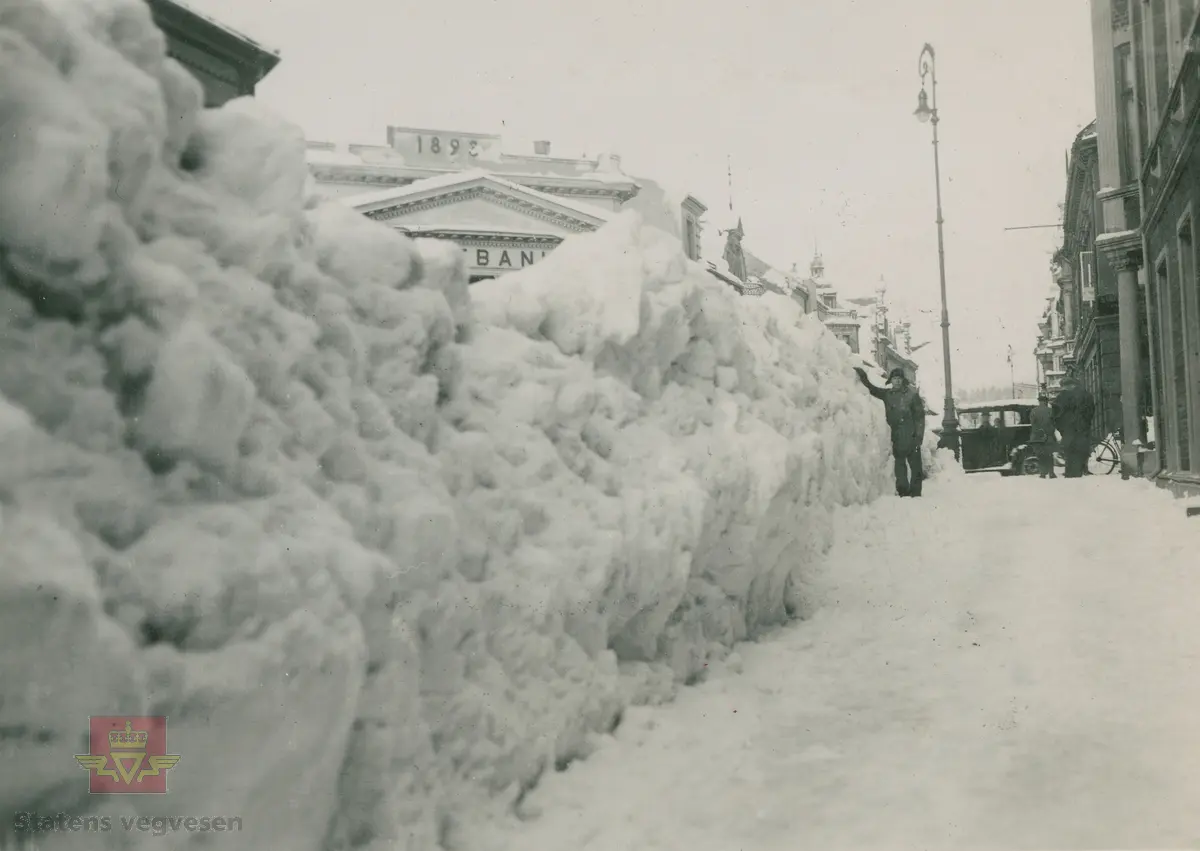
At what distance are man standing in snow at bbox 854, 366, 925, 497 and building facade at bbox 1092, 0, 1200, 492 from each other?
2711 millimetres

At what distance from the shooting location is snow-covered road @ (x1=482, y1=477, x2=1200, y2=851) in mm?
3102

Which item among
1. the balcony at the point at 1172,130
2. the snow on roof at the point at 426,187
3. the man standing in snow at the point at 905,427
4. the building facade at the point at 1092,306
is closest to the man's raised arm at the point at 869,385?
the man standing in snow at the point at 905,427

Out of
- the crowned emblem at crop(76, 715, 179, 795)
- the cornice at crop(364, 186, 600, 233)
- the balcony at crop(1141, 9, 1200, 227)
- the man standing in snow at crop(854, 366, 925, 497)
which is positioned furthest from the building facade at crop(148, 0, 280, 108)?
the man standing in snow at crop(854, 366, 925, 497)

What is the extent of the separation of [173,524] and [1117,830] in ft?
9.47

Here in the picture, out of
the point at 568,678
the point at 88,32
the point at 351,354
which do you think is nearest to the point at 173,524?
the point at 351,354

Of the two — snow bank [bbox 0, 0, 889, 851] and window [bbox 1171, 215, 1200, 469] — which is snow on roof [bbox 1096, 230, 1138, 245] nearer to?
window [bbox 1171, 215, 1200, 469]

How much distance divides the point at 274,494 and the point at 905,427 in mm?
11462

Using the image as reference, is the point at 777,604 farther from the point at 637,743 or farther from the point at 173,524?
the point at 173,524

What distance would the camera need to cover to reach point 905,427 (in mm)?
12867

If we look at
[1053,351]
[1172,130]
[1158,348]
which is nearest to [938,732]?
[1172,130]

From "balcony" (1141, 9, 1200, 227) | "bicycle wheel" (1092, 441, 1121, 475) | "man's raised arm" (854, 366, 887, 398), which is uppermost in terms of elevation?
"balcony" (1141, 9, 1200, 227)

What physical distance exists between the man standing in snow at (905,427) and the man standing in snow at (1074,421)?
2.81m

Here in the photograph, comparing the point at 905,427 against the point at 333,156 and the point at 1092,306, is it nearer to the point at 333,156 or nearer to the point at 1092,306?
the point at 1092,306

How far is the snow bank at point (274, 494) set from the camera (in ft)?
6.55
